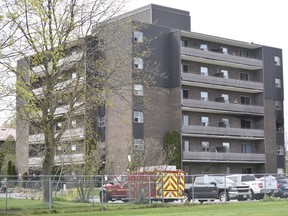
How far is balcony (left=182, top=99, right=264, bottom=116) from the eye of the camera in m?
65.8

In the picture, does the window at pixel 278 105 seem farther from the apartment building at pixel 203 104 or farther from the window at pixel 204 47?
the window at pixel 204 47

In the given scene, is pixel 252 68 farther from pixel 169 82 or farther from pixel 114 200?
pixel 114 200

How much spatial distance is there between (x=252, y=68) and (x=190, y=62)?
9504mm

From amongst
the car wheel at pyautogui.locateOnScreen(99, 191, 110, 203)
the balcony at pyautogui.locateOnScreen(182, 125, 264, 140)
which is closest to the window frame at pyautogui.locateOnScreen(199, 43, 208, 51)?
the balcony at pyautogui.locateOnScreen(182, 125, 264, 140)

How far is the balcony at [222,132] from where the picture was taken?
215 ft

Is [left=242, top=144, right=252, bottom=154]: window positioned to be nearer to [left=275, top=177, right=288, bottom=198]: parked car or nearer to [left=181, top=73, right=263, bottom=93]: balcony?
[left=181, top=73, right=263, bottom=93]: balcony

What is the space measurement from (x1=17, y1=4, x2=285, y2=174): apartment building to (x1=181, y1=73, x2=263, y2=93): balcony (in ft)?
0.38

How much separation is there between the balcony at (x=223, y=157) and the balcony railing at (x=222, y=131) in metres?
2.36

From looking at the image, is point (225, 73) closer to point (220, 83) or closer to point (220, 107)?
point (220, 83)

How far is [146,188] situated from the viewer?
34875 mm

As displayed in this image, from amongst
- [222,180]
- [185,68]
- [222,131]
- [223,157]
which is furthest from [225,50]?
[222,180]

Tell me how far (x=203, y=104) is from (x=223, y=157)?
6449mm

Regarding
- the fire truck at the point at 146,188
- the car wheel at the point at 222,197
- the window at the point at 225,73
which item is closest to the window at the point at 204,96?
the window at the point at 225,73

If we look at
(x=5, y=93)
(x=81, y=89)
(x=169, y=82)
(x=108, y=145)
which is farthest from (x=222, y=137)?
(x=5, y=93)
